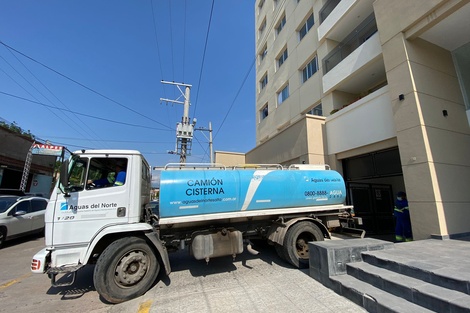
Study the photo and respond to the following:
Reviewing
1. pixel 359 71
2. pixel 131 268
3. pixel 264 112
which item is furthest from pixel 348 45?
pixel 131 268

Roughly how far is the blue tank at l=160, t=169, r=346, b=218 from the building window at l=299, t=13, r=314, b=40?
13214 mm

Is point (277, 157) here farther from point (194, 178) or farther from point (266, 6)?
point (266, 6)

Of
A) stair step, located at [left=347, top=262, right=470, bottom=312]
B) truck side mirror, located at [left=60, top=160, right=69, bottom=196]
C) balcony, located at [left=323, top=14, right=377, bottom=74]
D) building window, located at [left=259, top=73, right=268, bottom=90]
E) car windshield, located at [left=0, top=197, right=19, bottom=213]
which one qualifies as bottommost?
stair step, located at [left=347, top=262, right=470, bottom=312]

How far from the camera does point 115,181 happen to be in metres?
4.79

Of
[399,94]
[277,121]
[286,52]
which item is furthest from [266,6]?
[399,94]

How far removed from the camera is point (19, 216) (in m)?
9.09

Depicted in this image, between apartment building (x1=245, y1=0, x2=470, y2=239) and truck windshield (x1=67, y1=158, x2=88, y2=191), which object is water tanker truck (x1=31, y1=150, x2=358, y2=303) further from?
apartment building (x1=245, y1=0, x2=470, y2=239)

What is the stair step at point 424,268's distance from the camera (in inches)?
125

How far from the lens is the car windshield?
28.4ft

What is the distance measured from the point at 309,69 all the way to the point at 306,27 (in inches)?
133

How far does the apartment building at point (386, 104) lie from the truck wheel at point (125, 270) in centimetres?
758

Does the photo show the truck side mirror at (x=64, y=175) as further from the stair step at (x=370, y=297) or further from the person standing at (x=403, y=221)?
the person standing at (x=403, y=221)

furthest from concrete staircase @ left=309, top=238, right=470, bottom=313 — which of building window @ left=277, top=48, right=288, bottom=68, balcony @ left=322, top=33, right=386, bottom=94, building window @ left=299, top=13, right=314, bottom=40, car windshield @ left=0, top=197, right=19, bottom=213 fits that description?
building window @ left=277, top=48, right=288, bottom=68

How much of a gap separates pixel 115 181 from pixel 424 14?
32.2 feet
